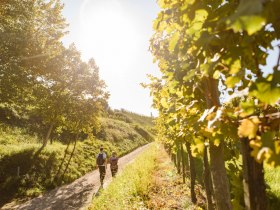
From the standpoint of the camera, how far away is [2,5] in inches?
484

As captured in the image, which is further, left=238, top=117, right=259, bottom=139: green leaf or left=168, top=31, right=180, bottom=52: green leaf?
left=168, top=31, right=180, bottom=52: green leaf

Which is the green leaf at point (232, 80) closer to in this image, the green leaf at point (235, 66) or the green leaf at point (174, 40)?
the green leaf at point (235, 66)

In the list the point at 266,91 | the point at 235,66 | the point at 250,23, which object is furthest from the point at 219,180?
the point at 250,23

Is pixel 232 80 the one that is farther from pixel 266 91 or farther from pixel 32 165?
pixel 32 165

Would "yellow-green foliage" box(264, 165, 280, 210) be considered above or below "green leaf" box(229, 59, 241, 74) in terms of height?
below

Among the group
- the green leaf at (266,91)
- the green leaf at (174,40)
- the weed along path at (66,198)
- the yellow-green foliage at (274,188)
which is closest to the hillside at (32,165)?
the weed along path at (66,198)

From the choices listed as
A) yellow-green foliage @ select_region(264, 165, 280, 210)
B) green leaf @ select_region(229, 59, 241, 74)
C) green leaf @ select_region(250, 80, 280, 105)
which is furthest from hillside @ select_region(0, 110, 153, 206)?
green leaf @ select_region(250, 80, 280, 105)

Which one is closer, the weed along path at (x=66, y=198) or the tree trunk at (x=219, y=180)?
the tree trunk at (x=219, y=180)

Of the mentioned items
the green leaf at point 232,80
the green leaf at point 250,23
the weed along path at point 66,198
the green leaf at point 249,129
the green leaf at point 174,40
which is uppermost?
the green leaf at point 174,40

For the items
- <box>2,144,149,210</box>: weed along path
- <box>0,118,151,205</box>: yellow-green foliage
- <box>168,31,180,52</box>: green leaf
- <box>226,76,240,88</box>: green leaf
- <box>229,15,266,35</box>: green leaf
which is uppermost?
<box>168,31,180,52</box>: green leaf

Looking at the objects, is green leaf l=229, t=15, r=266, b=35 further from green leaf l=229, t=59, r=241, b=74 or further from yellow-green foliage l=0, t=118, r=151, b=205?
yellow-green foliage l=0, t=118, r=151, b=205

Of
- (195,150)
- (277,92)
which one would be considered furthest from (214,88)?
(277,92)

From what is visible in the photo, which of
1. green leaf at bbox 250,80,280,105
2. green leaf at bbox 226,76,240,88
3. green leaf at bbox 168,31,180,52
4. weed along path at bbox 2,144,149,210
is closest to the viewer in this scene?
green leaf at bbox 250,80,280,105

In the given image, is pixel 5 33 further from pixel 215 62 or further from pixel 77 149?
pixel 77 149
